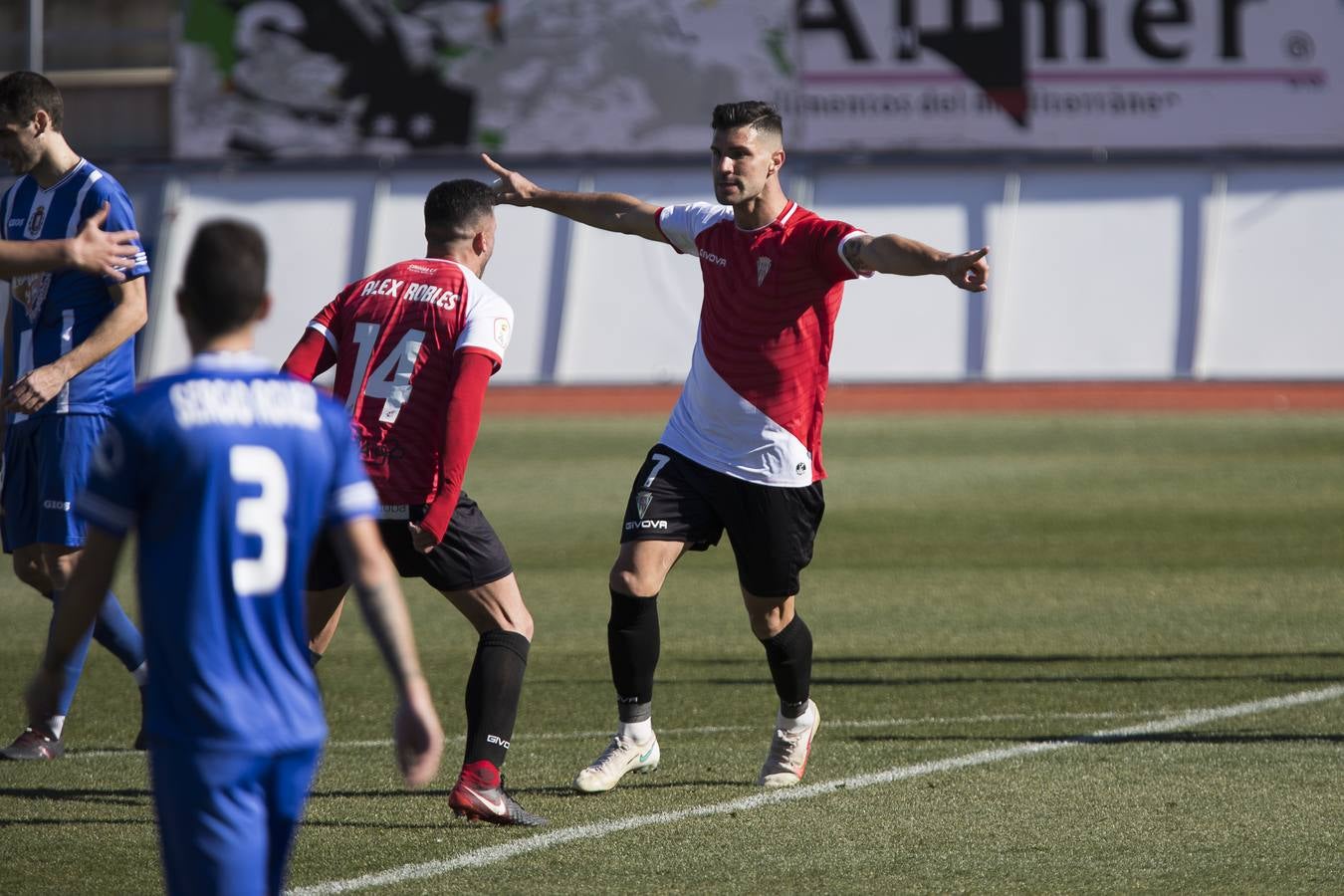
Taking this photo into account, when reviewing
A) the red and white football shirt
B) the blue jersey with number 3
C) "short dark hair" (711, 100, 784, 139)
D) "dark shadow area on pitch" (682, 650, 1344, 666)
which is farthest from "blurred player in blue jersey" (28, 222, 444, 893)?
"dark shadow area on pitch" (682, 650, 1344, 666)

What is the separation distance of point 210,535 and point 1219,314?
2756 centimetres

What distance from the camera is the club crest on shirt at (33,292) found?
22.0 ft

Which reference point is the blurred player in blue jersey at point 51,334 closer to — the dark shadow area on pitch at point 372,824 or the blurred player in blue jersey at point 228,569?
the dark shadow area on pitch at point 372,824

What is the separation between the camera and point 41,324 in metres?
6.73

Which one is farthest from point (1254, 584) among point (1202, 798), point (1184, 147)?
point (1184, 147)

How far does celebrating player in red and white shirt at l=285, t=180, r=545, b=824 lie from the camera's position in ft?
18.9

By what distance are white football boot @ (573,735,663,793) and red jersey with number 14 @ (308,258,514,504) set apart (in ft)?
3.65

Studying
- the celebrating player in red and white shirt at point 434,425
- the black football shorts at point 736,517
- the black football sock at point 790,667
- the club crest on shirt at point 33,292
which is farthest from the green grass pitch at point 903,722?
the club crest on shirt at point 33,292

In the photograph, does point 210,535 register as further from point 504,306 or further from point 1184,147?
point 1184,147

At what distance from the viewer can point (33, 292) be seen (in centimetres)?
674

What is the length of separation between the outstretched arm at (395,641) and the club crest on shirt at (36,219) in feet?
11.8

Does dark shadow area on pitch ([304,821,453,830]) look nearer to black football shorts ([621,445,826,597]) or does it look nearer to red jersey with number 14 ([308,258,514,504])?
red jersey with number 14 ([308,258,514,504])

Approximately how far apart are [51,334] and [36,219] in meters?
0.40

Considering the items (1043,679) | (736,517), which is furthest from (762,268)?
(1043,679)
